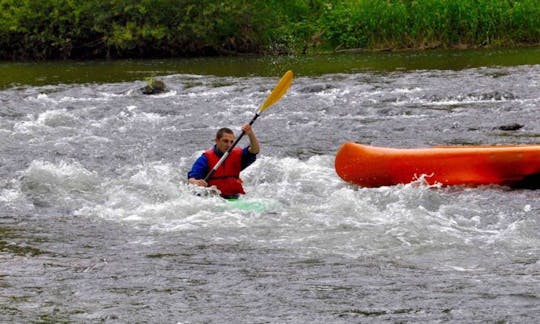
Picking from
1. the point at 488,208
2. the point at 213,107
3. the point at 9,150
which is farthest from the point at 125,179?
the point at 213,107

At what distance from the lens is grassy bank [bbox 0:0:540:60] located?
21.8m

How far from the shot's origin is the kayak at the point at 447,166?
327 inches

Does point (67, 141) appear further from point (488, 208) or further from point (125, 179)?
point (488, 208)

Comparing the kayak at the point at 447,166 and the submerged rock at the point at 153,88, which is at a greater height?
the kayak at the point at 447,166

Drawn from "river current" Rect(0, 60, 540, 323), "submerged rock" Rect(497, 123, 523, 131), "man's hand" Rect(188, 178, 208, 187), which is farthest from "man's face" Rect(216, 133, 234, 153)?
"submerged rock" Rect(497, 123, 523, 131)

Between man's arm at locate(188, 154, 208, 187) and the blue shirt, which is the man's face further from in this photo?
man's arm at locate(188, 154, 208, 187)

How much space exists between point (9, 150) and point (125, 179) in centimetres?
223

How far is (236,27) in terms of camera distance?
23062mm

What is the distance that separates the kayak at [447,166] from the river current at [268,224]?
0.18m

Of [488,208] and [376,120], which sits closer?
[488,208]

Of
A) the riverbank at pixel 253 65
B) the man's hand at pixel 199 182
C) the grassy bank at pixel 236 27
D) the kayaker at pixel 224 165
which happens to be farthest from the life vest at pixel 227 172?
the grassy bank at pixel 236 27

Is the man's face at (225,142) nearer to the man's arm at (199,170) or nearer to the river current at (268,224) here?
the man's arm at (199,170)

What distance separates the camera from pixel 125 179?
924 centimetres

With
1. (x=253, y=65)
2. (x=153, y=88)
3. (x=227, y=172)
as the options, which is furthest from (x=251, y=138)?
(x=253, y=65)
